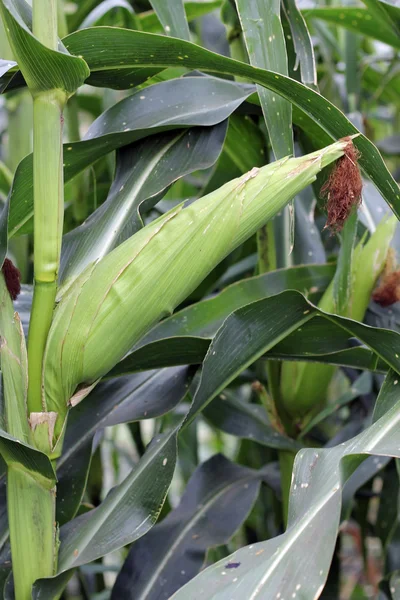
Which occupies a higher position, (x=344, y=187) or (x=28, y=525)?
(x=344, y=187)

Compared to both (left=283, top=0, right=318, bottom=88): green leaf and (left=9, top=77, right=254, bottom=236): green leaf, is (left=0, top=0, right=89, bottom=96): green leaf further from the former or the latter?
(left=283, top=0, right=318, bottom=88): green leaf

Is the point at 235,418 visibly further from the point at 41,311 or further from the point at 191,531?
the point at 41,311

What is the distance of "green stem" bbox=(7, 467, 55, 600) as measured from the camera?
1.51 ft

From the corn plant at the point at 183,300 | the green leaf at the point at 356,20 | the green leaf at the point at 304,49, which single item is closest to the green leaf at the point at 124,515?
the corn plant at the point at 183,300

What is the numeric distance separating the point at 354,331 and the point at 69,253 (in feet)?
0.80

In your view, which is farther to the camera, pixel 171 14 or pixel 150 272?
pixel 171 14

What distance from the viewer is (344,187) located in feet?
1.52

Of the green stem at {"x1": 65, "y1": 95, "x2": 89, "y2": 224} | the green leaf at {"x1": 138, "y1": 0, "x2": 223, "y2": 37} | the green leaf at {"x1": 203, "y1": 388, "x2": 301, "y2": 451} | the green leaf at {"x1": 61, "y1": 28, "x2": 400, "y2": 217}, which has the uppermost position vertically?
the green leaf at {"x1": 138, "y1": 0, "x2": 223, "y2": 37}

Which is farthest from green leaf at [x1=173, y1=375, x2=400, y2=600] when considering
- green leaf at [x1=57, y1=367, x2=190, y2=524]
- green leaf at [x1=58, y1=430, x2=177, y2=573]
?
green leaf at [x1=57, y1=367, x2=190, y2=524]

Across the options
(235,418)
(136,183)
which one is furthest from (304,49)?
(235,418)

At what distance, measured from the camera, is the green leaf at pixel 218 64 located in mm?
483

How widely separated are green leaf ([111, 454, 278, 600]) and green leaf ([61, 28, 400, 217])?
383 mm

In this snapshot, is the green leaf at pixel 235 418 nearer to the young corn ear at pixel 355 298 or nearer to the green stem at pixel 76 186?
the young corn ear at pixel 355 298

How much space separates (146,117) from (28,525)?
0.36 m
